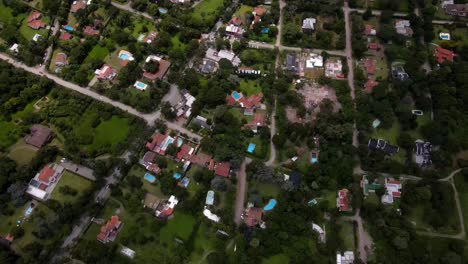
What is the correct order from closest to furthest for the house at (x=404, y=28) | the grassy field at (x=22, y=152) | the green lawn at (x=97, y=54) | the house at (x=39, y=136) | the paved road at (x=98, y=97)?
1. the grassy field at (x=22, y=152)
2. the house at (x=39, y=136)
3. the paved road at (x=98, y=97)
4. the green lawn at (x=97, y=54)
5. the house at (x=404, y=28)

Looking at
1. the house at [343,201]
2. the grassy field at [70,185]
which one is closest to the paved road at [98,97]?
the grassy field at [70,185]

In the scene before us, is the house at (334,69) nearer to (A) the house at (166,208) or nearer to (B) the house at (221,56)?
(B) the house at (221,56)

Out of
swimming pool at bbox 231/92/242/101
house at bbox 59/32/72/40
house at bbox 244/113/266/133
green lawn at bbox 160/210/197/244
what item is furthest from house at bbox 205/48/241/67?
green lawn at bbox 160/210/197/244

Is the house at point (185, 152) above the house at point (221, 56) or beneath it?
beneath

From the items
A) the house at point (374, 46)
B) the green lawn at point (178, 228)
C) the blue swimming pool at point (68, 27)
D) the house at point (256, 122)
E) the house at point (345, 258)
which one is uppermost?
the blue swimming pool at point (68, 27)

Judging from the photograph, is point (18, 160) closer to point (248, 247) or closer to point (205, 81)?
point (205, 81)

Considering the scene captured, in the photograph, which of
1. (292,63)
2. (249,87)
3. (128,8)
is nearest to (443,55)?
(292,63)

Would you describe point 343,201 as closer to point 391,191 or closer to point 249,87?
point 391,191

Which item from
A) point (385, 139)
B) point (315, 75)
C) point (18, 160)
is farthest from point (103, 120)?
point (385, 139)
